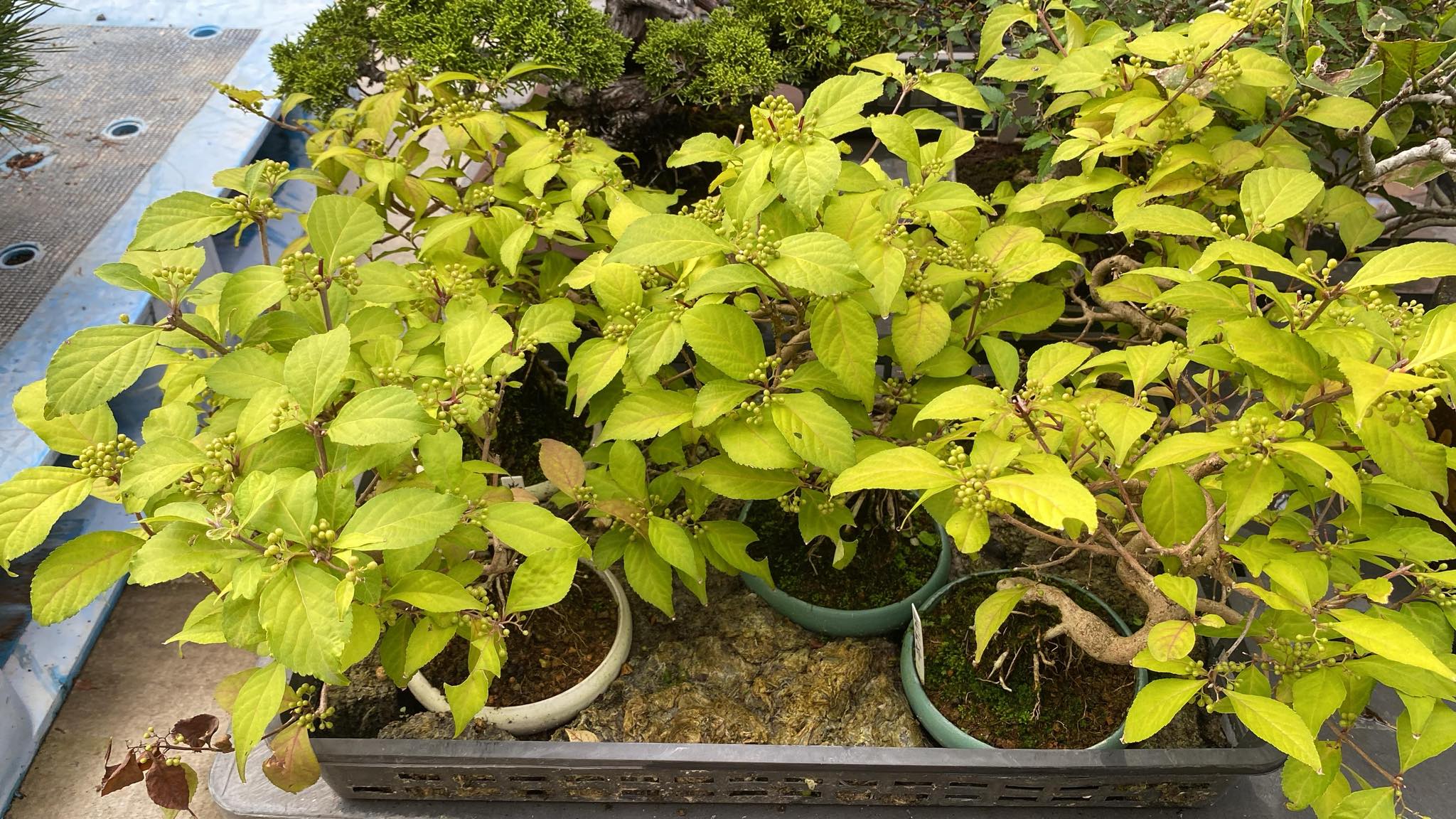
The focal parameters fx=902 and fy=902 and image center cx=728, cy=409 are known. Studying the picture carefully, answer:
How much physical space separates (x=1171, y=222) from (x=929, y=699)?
29.3 inches

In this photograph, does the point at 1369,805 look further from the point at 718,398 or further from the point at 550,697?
the point at 550,697

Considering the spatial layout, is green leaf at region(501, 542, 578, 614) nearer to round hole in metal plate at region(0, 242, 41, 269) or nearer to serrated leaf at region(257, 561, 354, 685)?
serrated leaf at region(257, 561, 354, 685)

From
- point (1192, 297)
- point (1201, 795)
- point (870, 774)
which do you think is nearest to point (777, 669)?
point (870, 774)

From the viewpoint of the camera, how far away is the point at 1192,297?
974 mm

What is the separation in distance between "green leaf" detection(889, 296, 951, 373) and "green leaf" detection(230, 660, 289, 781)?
2.63 ft

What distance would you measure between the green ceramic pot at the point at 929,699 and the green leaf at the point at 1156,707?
0.95 feet

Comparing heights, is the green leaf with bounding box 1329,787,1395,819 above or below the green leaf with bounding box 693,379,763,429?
below

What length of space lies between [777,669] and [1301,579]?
798 millimetres

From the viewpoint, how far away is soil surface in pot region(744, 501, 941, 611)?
1481mm

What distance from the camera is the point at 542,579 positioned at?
1.07 meters

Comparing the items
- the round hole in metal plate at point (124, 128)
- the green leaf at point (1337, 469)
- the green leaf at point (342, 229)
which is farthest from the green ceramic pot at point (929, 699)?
the round hole in metal plate at point (124, 128)

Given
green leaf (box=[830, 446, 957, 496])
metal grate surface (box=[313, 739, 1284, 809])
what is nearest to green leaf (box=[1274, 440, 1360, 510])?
green leaf (box=[830, 446, 957, 496])

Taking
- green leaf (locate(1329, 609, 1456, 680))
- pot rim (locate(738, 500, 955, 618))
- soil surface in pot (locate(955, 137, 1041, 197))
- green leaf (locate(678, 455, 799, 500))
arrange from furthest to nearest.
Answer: soil surface in pot (locate(955, 137, 1041, 197)) < pot rim (locate(738, 500, 955, 618)) < green leaf (locate(678, 455, 799, 500)) < green leaf (locate(1329, 609, 1456, 680))

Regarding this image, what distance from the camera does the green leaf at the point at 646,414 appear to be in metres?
1.13
